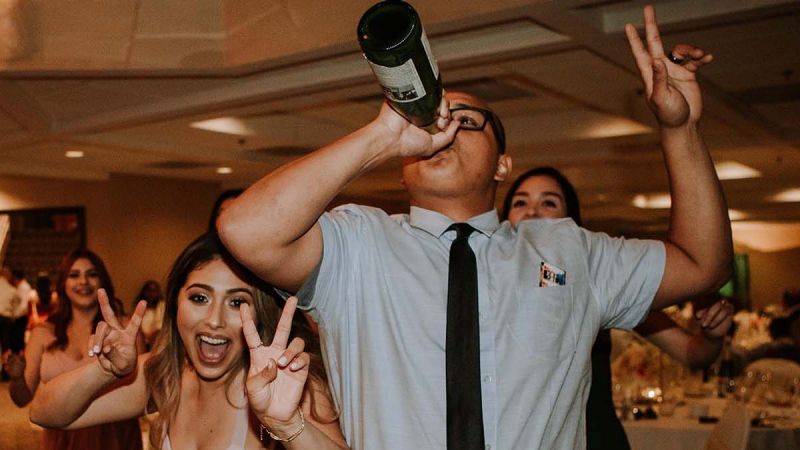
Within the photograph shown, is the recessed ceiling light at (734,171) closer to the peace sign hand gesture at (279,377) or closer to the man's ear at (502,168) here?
the man's ear at (502,168)

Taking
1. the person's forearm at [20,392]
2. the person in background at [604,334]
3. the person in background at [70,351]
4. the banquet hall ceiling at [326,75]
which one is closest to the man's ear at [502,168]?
the person in background at [604,334]

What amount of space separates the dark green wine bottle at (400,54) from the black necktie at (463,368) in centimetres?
36

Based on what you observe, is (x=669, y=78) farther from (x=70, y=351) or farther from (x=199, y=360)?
(x=70, y=351)

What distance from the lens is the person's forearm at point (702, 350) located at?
2890mm

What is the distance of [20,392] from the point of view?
12.7ft

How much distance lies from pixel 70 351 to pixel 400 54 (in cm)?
326

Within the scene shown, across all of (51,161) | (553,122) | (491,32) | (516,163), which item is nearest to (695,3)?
(491,32)

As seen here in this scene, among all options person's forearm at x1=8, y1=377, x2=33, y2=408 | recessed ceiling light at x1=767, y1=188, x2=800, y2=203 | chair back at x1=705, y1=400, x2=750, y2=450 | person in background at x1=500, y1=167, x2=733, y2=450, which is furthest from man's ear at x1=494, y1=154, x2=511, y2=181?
recessed ceiling light at x1=767, y1=188, x2=800, y2=203

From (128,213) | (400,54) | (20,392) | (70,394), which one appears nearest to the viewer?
(400,54)

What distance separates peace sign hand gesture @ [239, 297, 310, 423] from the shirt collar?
32 cm

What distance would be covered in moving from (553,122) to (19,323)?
651cm

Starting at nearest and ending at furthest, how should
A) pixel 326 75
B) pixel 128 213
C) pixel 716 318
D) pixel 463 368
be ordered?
pixel 463 368 < pixel 716 318 < pixel 326 75 < pixel 128 213

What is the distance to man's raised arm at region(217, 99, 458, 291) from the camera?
1413 millimetres

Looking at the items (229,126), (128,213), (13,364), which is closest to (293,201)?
(13,364)
